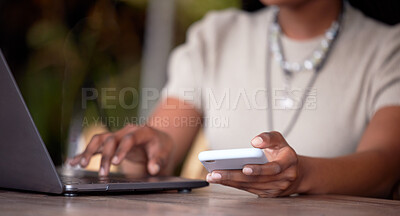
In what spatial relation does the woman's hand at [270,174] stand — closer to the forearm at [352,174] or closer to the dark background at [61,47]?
the forearm at [352,174]

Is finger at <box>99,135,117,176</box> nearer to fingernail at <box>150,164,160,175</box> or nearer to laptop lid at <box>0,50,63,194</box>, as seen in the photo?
fingernail at <box>150,164,160,175</box>

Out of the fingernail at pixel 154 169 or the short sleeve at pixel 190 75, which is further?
the short sleeve at pixel 190 75

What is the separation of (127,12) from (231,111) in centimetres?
200

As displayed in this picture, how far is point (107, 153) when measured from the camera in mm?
986

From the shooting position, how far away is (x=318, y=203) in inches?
27.4

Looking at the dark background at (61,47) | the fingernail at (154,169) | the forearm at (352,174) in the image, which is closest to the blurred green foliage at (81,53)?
the dark background at (61,47)

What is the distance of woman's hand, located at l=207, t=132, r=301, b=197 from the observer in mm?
688

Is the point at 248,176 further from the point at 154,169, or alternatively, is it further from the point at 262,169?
the point at 154,169

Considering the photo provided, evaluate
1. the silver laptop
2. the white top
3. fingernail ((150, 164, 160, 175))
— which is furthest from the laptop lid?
the white top

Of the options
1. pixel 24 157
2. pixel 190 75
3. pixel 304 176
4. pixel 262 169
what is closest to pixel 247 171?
pixel 262 169

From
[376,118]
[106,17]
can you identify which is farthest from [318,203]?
[106,17]

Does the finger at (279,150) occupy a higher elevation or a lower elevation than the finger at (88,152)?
higher

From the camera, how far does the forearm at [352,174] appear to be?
828mm

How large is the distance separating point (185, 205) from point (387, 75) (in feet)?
2.94
